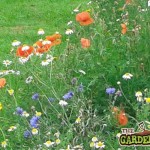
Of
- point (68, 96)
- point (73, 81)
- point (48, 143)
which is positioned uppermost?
point (73, 81)

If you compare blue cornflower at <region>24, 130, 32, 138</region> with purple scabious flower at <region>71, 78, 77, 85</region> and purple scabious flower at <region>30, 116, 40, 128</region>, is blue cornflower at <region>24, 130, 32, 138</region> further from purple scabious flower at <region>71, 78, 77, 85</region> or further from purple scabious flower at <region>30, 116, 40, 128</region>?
purple scabious flower at <region>71, 78, 77, 85</region>

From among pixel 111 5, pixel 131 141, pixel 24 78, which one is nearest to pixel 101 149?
pixel 131 141

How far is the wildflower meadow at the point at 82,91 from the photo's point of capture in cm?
404

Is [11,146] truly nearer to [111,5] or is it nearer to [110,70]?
[110,70]

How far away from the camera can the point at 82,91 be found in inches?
167

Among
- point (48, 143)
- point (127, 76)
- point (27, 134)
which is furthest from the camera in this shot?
point (127, 76)

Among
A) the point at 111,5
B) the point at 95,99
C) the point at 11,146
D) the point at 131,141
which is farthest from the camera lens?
the point at 111,5

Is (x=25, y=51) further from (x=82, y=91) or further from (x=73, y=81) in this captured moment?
(x=82, y=91)

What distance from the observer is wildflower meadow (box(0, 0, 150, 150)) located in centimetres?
404

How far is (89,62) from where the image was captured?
15.2ft

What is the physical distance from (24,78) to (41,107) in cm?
51

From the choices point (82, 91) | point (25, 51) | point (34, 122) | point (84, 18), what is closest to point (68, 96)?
point (82, 91)

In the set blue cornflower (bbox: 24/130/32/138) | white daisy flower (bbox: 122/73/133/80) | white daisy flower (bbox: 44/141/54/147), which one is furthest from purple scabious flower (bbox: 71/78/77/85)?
white daisy flower (bbox: 44/141/54/147)

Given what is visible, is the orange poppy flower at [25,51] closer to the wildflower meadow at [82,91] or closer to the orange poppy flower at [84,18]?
the wildflower meadow at [82,91]
